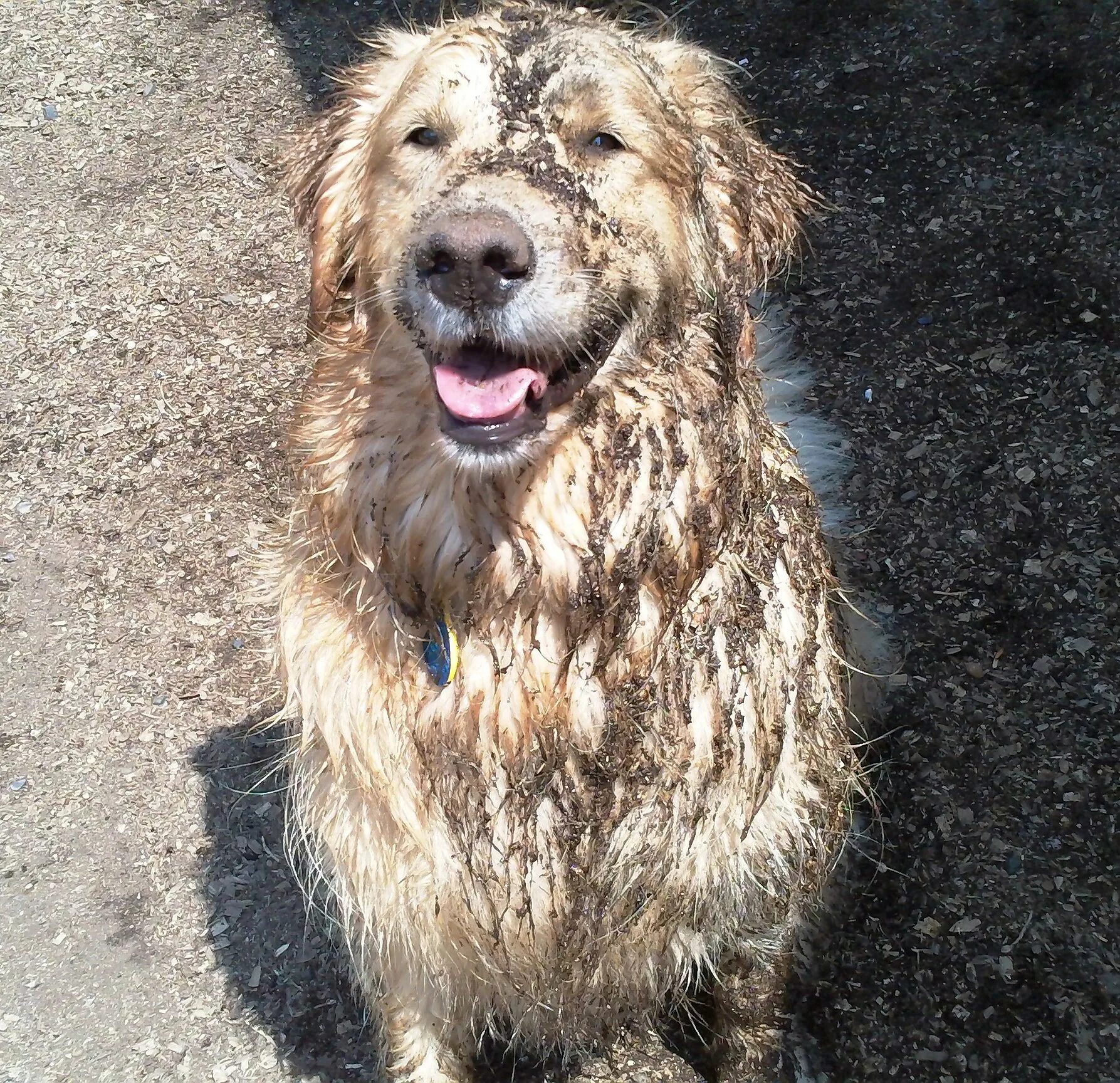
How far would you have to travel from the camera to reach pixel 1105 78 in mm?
4105

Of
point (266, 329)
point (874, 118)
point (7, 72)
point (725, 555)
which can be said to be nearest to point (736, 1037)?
point (725, 555)

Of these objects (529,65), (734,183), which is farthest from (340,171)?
(734,183)

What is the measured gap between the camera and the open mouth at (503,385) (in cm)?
171

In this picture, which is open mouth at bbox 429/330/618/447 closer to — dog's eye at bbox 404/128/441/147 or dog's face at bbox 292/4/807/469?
dog's face at bbox 292/4/807/469

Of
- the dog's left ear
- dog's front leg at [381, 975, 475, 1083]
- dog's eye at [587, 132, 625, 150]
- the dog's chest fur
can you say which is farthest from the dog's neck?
dog's front leg at [381, 975, 475, 1083]

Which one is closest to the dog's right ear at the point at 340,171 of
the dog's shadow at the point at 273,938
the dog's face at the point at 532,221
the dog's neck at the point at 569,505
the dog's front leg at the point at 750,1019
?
the dog's face at the point at 532,221

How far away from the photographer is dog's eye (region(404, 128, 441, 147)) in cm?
184

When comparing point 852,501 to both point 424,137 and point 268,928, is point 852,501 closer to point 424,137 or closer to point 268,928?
point 424,137

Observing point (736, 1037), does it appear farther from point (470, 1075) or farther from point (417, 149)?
point (417, 149)

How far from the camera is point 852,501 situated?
11.3ft

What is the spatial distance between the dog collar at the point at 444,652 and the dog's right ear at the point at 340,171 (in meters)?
0.64

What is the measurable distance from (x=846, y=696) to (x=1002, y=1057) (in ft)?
2.87

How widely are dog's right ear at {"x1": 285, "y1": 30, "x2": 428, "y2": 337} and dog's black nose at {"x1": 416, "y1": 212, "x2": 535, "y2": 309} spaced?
0.45 metres

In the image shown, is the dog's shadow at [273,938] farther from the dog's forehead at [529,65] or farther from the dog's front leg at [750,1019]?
the dog's forehead at [529,65]
